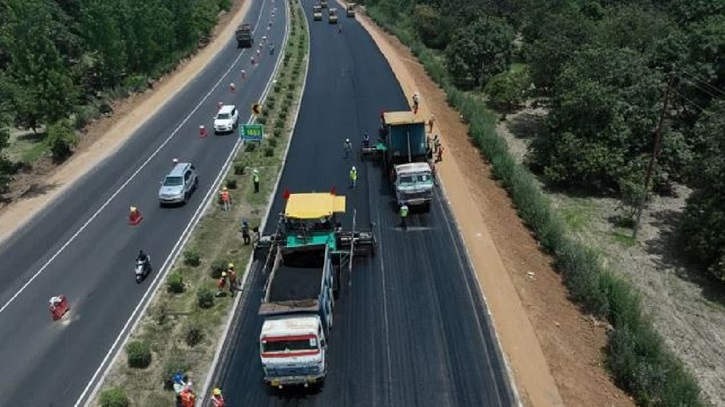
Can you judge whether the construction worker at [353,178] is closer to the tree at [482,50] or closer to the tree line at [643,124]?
the tree line at [643,124]

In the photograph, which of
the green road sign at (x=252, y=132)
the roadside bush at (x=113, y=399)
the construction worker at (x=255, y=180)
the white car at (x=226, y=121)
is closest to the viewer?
the roadside bush at (x=113, y=399)

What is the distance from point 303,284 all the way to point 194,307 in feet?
20.7

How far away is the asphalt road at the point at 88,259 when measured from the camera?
78.7ft

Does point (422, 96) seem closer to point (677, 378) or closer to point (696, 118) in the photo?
point (696, 118)

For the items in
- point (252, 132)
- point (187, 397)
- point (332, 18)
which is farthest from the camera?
point (332, 18)

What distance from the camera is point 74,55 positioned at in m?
69.4

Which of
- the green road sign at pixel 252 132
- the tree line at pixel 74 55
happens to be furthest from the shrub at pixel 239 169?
the tree line at pixel 74 55

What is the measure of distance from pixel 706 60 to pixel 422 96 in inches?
1006

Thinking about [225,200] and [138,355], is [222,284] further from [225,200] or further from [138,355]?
[225,200]

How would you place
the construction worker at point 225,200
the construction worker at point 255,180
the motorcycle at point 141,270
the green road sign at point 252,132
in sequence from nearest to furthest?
the motorcycle at point 141,270, the construction worker at point 225,200, the construction worker at point 255,180, the green road sign at point 252,132

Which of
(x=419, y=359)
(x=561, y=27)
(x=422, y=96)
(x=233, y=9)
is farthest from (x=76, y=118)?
(x=233, y=9)

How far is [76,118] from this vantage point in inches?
2131

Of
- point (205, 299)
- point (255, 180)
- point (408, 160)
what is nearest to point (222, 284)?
point (205, 299)

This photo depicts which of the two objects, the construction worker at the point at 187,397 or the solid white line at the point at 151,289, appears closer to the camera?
the construction worker at the point at 187,397
